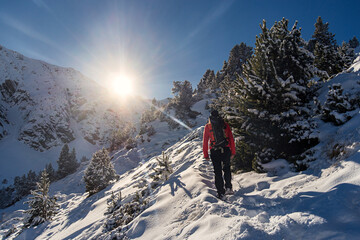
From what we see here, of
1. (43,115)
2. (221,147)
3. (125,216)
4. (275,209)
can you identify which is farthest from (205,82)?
(43,115)

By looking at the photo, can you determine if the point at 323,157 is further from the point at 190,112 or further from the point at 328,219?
the point at 190,112

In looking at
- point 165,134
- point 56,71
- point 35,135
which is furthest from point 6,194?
point 56,71

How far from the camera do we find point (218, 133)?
472 cm

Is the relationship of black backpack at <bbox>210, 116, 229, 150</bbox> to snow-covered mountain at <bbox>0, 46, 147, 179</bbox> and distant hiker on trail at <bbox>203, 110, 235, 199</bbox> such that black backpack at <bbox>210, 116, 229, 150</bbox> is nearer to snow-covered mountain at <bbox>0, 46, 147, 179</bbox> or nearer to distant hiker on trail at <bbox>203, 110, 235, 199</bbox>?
distant hiker on trail at <bbox>203, 110, 235, 199</bbox>

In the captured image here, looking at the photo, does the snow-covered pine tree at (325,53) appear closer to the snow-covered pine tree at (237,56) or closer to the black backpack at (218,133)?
the black backpack at (218,133)

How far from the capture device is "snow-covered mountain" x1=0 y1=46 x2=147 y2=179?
225 ft

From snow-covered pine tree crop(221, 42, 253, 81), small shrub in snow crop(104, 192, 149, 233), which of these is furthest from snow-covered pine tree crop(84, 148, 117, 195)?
snow-covered pine tree crop(221, 42, 253, 81)

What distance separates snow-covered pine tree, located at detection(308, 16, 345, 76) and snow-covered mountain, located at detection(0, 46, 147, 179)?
82.0m

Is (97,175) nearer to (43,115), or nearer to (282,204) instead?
(282,204)

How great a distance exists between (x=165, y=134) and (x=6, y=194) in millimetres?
36059

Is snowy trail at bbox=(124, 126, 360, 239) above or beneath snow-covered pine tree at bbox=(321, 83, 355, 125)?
beneath

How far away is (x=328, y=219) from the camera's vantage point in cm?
222

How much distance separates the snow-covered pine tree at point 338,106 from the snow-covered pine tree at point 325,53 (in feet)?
13.5

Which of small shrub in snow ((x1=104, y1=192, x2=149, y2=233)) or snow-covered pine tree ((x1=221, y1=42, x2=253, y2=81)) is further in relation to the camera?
snow-covered pine tree ((x1=221, y1=42, x2=253, y2=81))
